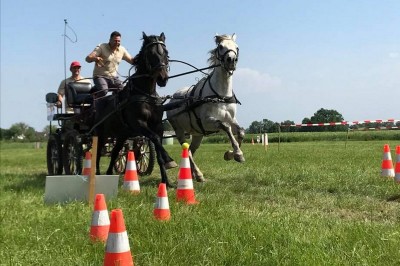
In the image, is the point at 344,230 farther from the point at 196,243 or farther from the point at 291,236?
the point at 196,243

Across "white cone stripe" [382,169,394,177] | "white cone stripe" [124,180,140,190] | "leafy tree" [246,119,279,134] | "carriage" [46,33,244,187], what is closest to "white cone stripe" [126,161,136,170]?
"white cone stripe" [124,180,140,190]

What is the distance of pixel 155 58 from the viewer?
21.4 feet

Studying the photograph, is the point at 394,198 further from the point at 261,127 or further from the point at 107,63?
the point at 261,127

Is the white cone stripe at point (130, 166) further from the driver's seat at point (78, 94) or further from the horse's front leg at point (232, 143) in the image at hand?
the driver's seat at point (78, 94)

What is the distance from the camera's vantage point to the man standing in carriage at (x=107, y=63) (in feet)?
26.2

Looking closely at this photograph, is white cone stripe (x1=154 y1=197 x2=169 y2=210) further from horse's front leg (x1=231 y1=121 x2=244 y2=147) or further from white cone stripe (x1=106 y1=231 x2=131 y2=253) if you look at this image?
horse's front leg (x1=231 y1=121 x2=244 y2=147)

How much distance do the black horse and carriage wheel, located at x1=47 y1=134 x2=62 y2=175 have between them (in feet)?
7.14

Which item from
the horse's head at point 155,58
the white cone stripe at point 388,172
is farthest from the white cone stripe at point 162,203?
the white cone stripe at point 388,172

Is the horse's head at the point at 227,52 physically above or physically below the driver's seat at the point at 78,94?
above

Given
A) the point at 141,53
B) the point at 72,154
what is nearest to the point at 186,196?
the point at 141,53

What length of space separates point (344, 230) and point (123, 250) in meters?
1.83

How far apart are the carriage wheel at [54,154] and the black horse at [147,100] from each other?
218 cm

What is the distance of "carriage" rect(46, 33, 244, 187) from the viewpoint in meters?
6.67

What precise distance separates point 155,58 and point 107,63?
1906 millimetres
